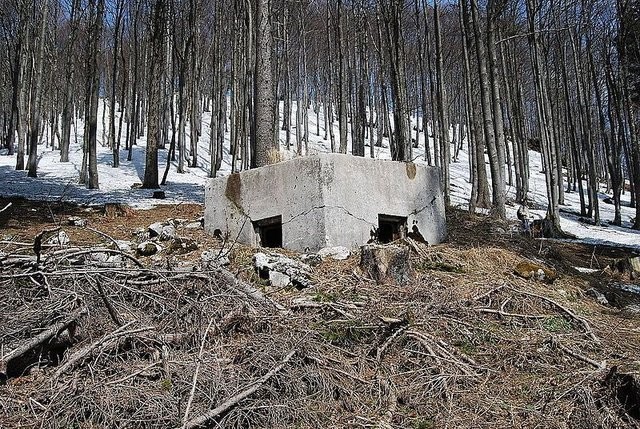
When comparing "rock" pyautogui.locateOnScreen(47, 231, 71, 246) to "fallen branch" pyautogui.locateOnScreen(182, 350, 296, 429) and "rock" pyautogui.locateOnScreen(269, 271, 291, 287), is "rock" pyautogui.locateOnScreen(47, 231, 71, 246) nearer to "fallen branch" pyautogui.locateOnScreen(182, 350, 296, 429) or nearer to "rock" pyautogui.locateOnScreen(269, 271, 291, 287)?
"rock" pyautogui.locateOnScreen(269, 271, 291, 287)

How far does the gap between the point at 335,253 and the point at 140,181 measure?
1254cm

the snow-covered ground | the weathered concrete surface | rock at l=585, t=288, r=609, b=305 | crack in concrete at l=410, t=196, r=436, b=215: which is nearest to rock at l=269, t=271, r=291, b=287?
the weathered concrete surface

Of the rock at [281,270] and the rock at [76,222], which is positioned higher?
the rock at [76,222]

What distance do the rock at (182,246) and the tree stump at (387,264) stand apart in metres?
2.36

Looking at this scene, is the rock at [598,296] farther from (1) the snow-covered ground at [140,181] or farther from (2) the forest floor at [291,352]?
(1) the snow-covered ground at [140,181]

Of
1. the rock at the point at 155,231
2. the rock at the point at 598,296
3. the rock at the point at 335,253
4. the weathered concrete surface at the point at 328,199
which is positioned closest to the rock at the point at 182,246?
the weathered concrete surface at the point at 328,199

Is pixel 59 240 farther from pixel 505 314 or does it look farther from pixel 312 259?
pixel 505 314

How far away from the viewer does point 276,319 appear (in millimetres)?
3936

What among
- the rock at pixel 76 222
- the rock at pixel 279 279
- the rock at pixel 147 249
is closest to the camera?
the rock at pixel 279 279

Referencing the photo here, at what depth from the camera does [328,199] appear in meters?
6.60

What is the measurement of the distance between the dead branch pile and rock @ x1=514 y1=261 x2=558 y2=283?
1.54m

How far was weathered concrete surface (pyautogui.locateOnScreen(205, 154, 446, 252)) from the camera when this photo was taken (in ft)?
21.8

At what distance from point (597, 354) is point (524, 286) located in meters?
1.75

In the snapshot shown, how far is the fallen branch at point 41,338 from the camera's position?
313cm
